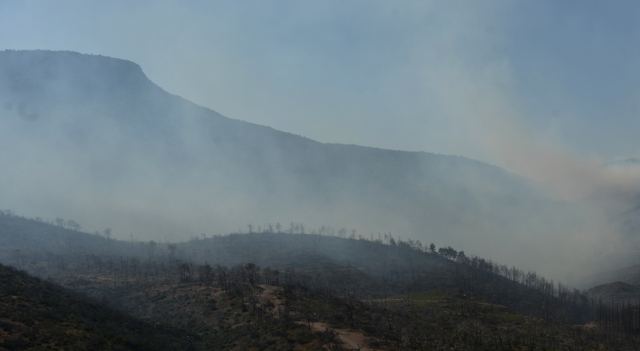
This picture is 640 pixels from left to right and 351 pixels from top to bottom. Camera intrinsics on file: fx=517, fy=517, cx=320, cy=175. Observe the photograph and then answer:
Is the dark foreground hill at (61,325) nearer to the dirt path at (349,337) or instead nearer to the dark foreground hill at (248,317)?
the dark foreground hill at (248,317)

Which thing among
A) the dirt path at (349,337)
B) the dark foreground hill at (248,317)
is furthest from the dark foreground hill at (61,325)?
the dirt path at (349,337)

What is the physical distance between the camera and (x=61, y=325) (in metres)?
49.4

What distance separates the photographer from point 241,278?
122 m

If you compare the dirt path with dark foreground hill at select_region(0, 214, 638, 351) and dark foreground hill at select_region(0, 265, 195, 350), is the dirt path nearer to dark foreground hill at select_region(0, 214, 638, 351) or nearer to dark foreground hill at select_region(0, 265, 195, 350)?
dark foreground hill at select_region(0, 214, 638, 351)

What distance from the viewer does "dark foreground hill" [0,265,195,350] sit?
142ft

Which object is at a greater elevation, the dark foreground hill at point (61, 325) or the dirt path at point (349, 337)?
the dark foreground hill at point (61, 325)

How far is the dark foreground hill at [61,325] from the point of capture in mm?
43375

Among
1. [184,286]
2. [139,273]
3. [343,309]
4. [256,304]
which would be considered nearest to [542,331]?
[343,309]

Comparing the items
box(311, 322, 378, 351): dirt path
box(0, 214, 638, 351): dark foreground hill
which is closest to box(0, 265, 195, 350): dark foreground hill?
box(0, 214, 638, 351): dark foreground hill

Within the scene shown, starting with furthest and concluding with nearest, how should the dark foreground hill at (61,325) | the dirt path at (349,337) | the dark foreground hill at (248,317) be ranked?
the dirt path at (349,337), the dark foreground hill at (248,317), the dark foreground hill at (61,325)

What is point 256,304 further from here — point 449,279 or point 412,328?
point 449,279

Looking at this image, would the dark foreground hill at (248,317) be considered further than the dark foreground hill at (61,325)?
Yes

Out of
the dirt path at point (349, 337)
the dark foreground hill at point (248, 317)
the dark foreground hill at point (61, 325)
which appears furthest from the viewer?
the dirt path at point (349, 337)

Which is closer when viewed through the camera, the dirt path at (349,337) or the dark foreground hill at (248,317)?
the dark foreground hill at (248,317)
